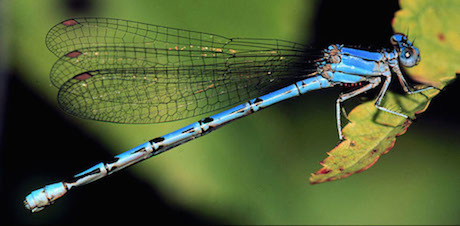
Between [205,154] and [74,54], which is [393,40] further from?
[74,54]

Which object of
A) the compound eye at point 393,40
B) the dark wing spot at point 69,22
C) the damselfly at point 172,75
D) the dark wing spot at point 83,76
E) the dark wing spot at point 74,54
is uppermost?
the dark wing spot at point 69,22

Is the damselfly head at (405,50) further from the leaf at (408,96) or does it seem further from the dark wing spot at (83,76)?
the dark wing spot at (83,76)

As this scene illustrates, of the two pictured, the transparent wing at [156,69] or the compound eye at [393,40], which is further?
the transparent wing at [156,69]

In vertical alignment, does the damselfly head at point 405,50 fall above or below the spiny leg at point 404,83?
above

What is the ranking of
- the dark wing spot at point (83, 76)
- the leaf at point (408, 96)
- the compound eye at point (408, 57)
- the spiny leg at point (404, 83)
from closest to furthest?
the leaf at point (408, 96) < the spiny leg at point (404, 83) < the compound eye at point (408, 57) < the dark wing spot at point (83, 76)

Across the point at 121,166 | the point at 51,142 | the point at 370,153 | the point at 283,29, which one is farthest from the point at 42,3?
the point at 370,153

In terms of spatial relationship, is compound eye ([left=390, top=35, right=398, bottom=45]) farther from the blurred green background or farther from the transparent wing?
the transparent wing

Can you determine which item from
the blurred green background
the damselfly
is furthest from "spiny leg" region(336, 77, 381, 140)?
the blurred green background

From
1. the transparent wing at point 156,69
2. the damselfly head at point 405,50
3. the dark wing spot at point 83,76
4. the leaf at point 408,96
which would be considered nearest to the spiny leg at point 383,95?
the leaf at point 408,96

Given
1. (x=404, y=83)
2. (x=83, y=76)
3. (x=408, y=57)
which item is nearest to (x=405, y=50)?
(x=408, y=57)
